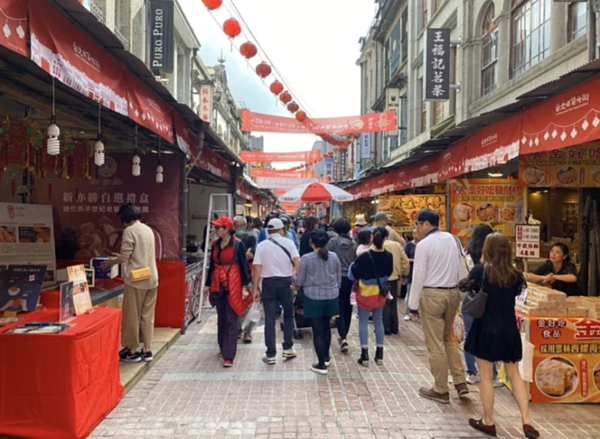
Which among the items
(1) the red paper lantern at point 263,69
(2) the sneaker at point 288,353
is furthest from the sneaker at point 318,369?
(1) the red paper lantern at point 263,69

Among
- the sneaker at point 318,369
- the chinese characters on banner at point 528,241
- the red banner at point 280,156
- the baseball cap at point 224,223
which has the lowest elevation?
the sneaker at point 318,369

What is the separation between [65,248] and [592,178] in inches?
324

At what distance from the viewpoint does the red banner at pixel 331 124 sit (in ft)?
48.2

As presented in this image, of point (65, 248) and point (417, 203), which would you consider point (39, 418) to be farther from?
point (417, 203)

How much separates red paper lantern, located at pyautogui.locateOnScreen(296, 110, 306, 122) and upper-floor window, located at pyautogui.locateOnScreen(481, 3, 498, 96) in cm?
564

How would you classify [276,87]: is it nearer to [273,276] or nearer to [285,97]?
[285,97]

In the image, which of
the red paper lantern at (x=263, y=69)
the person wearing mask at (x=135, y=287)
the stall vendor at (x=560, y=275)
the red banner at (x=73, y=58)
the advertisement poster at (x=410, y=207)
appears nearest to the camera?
the red banner at (x=73, y=58)

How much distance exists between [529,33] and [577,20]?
1.96 metres

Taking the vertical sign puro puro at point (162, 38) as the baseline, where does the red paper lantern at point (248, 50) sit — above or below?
below

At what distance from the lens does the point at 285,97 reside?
1280 cm

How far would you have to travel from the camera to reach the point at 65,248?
7.17m

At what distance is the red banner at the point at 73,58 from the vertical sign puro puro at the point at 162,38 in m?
12.6

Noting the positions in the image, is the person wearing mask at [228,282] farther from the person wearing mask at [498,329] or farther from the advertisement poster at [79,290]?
the person wearing mask at [498,329]

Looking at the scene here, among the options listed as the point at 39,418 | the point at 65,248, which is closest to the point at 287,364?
the point at 39,418
